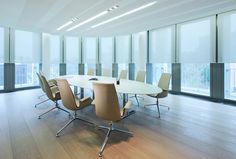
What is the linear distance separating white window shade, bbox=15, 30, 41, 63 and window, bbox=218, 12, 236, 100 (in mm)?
7422

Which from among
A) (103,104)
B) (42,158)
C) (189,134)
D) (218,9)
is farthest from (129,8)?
(42,158)

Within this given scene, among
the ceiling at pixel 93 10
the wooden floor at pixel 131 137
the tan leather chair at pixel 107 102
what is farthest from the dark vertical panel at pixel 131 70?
the tan leather chair at pixel 107 102

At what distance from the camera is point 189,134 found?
10.1 feet

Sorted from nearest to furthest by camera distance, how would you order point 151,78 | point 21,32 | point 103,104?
point 103,104 < point 21,32 < point 151,78

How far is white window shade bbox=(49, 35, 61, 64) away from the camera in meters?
8.70

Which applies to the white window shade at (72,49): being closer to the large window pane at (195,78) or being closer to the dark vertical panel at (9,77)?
the dark vertical panel at (9,77)

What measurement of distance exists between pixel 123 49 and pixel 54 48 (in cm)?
349

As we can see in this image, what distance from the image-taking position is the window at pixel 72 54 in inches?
364

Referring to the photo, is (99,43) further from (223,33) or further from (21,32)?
(223,33)

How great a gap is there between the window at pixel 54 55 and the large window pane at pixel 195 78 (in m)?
5.89

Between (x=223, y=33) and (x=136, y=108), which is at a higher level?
(x=223, y=33)

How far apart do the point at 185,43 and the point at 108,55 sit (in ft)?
14.3

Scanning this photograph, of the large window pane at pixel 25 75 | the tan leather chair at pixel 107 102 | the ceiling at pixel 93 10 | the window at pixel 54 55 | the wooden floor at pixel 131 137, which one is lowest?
the wooden floor at pixel 131 137

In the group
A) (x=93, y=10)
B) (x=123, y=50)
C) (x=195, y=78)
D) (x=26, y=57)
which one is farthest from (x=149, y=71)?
(x=26, y=57)
